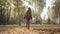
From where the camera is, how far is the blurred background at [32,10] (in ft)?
Answer: 11.5

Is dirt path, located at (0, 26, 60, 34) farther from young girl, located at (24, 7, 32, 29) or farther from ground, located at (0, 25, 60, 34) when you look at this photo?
young girl, located at (24, 7, 32, 29)

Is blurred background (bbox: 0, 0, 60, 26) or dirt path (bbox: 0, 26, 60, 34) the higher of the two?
blurred background (bbox: 0, 0, 60, 26)

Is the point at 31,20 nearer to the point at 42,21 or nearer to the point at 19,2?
the point at 42,21

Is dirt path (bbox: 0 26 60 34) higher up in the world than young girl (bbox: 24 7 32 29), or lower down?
lower down

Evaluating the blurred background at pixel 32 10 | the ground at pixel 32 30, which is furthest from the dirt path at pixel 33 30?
the blurred background at pixel 32 10

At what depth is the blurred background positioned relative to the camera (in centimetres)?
351

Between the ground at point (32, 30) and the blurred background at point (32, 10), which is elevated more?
the blurred background at point (32, 10)

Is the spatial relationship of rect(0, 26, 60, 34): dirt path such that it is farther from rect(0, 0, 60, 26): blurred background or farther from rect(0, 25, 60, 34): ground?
rect(0, 0, 60, 26): blurred background

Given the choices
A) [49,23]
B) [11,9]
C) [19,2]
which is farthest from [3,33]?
[49,23]

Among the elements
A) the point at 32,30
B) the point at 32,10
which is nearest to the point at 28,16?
the point at 32,10

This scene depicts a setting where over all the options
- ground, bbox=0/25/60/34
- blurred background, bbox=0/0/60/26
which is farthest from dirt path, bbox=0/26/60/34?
blurred background, bbox=0/0/60/26

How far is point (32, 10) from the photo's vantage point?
3.55 metres

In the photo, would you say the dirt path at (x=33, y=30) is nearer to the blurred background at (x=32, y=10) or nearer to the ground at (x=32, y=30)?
the ground at (x=32, y=30)

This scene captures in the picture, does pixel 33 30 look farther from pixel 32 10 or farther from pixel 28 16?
pixel 32 10
